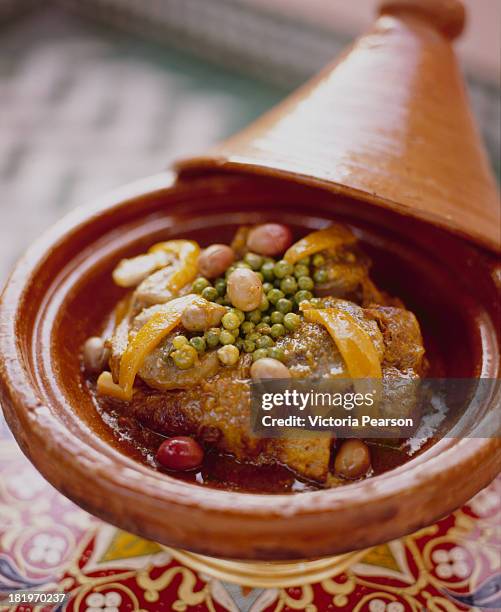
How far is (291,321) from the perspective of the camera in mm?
1618

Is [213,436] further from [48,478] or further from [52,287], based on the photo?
A: [52,287]

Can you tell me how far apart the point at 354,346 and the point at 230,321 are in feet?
0.97

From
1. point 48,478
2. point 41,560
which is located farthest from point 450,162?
point 41,560

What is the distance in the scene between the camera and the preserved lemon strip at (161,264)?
1789 mm

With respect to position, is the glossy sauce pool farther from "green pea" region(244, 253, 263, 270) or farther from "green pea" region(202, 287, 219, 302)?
"green pea" region(244, 253, 263, 270)

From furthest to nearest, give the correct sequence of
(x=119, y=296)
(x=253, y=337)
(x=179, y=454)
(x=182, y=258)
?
1. (x=119, y=296)
2. (x=182, y=258)
3. (x=253, y=337)
4. (x=179, y=454)

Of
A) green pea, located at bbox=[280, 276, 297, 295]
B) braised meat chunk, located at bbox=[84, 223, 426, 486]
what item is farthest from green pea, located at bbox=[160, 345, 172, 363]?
green pea, located at bbox=[280, 276, 297, 295]

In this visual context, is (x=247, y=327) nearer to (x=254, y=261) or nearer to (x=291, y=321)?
(x=291, y=321)

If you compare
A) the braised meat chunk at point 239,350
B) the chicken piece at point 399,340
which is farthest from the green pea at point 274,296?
the chicken piece at point 399,340

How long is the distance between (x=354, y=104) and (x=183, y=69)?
222cm

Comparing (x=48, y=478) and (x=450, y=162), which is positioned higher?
(x=450, y=162)

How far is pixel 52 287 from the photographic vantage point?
5.88 feet

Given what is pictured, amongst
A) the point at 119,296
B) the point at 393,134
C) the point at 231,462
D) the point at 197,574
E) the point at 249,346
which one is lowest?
the point at 197,574

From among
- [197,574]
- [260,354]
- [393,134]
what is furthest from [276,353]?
[393,134]
